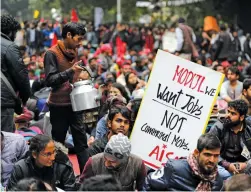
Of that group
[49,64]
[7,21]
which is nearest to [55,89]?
[49,64]

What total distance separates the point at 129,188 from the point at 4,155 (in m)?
1.29

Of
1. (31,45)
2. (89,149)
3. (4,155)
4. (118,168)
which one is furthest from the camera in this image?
(31,45)

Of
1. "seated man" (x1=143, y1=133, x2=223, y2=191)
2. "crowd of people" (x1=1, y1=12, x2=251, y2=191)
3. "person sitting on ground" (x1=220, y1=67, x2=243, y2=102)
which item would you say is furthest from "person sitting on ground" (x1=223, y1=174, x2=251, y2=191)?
"person sitting on ground" (x1=220, y1=67, x2=243, y2=102)

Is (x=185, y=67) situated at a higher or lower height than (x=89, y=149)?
higher

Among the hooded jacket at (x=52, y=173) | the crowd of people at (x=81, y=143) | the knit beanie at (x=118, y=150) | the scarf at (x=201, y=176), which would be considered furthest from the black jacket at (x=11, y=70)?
the scarf at (x=201, y=176)

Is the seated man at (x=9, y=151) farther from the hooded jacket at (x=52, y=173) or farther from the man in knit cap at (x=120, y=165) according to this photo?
the man in knit cap at (x=120, y=165)

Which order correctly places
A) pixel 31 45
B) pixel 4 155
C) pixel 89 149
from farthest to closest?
pixel 31 45, pixel 89 149, pixel 4 155

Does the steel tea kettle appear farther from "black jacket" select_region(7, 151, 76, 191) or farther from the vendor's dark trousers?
"black jacket" select_region(7, 151, 76, 191)

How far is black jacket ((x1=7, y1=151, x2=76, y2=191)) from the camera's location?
6.69 metres

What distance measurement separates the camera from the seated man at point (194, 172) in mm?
6070

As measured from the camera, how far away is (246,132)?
8211 millimetres

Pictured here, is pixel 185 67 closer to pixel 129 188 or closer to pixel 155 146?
pixel 155 146

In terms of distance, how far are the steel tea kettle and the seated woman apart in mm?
1041

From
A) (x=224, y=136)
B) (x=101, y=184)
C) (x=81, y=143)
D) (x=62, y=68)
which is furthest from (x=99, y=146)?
(x=101, y=184)
